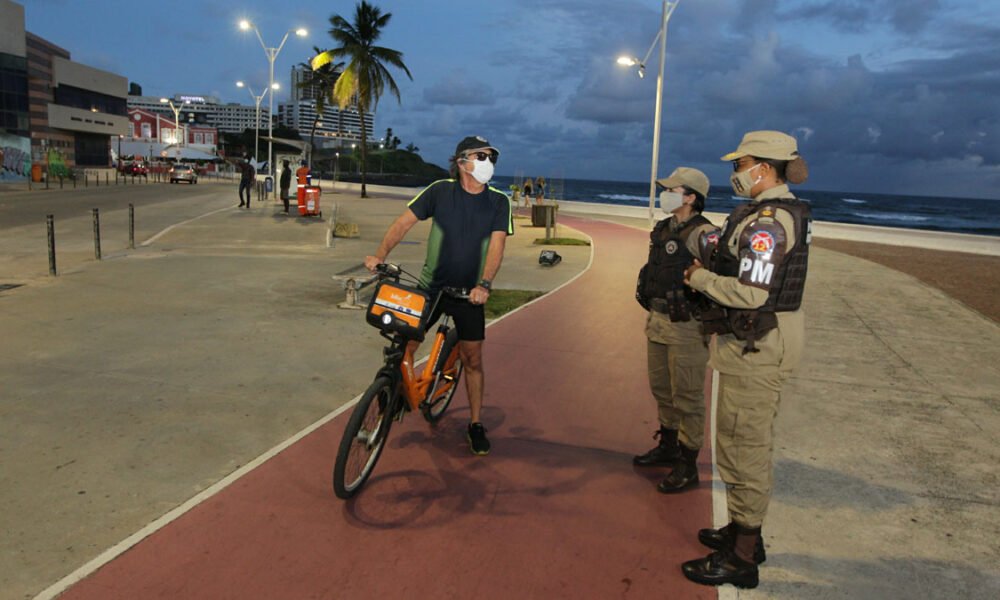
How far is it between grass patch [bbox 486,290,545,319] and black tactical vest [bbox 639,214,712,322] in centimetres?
505

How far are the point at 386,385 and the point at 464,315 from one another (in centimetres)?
74

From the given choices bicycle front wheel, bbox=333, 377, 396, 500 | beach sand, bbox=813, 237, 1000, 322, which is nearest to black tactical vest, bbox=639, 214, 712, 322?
bicycle front wheel, bbox=333, 377, 396, 500

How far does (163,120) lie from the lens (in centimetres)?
10344

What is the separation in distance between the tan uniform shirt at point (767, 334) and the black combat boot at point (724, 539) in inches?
32.6

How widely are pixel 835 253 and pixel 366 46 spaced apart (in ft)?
100.0

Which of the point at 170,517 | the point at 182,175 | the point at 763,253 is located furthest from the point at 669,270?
the point at 182,175

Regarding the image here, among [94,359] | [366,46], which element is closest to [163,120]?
[366,46]

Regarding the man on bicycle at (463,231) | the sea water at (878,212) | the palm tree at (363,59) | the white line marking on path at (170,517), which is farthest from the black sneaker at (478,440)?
the palm tree at (363,59)

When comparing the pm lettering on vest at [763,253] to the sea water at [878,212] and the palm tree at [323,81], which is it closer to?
the sea water at [878,212]

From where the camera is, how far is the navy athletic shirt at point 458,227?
462 centimetres

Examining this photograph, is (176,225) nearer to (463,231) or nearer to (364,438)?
(463,231)

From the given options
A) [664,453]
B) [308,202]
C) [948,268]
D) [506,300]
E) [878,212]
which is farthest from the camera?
[878,212]

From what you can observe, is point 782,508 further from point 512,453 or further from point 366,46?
point 366,46

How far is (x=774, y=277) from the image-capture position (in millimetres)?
3199
